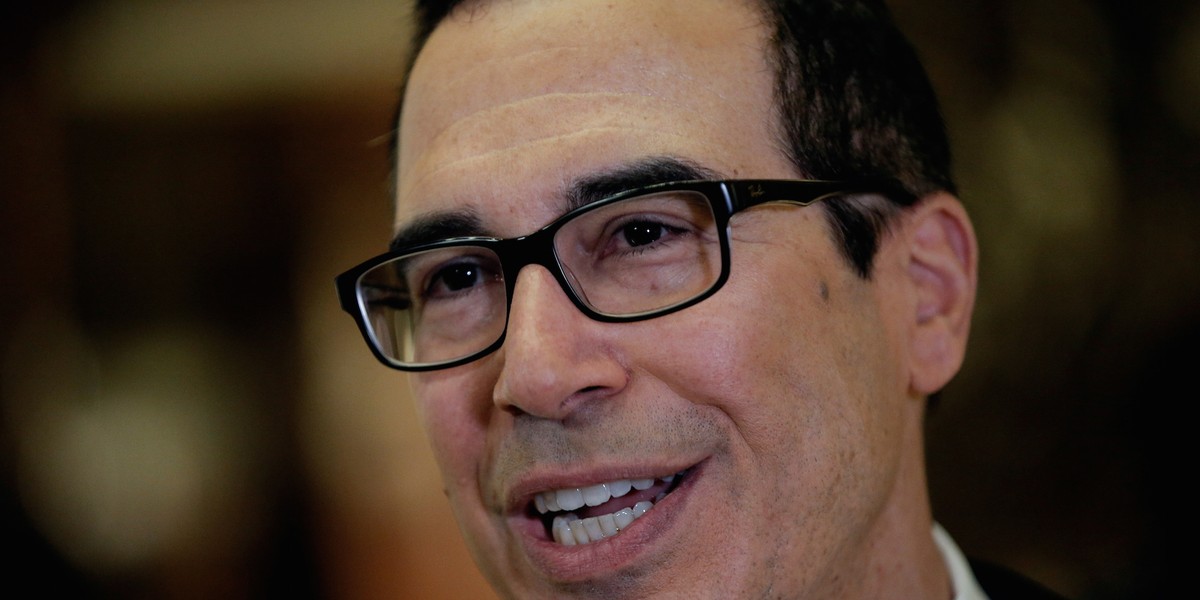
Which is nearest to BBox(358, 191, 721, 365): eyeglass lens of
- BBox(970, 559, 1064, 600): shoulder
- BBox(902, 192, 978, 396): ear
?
BBox(902, 192, 978, 396): ear

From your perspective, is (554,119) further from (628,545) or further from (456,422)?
(628,545)

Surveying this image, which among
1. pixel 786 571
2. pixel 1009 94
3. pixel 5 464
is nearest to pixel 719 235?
pixel 786 571

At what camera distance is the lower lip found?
1.16 meters

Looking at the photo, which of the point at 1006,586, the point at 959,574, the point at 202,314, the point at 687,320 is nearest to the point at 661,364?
the point at 687,320

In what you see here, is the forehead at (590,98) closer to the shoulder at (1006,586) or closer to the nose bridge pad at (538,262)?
the nose bridge pad at (538,262)

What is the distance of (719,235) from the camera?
115cm

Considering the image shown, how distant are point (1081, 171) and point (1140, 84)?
0.26 m

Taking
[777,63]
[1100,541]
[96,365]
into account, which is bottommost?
[1100,541]

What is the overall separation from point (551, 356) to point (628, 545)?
0.83ft

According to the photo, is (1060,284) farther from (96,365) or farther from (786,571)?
(96,365)

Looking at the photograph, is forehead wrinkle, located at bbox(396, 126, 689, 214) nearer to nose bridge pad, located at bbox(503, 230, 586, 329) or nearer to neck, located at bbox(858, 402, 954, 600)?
nose bridge pad, located at bbox(503, 230, 586, 329)

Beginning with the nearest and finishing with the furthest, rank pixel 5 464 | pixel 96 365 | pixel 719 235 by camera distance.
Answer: pixel 719 235
pixel 5 464
pixel 96 365

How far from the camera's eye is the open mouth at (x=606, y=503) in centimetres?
121

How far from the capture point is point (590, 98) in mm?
1226
